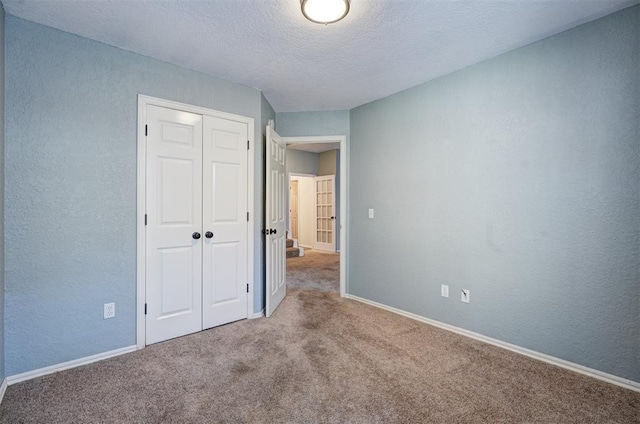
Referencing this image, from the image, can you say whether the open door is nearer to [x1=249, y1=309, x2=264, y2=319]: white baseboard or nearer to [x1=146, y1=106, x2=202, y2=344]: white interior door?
[x1=249, y1=309, x2=264, y2=319]: white baseboard

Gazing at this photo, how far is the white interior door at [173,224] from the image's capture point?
2.48 m

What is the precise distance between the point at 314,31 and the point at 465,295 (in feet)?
8.45

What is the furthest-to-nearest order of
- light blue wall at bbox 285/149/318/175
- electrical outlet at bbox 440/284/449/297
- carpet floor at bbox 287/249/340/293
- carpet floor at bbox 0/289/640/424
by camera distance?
1. light blue wall at bbox 285/149/318/175
2. carpet floor at bbox 287/249/340/293
3. electrical outlet at bbox 440/284/449/297
4. carpet floor at bbox 0/289/640/424

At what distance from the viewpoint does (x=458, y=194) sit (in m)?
2.76

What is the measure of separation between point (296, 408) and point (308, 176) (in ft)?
20.9

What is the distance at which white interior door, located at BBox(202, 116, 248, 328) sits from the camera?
278 centimetres

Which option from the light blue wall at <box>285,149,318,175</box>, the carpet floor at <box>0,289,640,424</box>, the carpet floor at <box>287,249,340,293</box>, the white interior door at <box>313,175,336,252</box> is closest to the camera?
the carpet floor at <box>0,289,640,424</box>

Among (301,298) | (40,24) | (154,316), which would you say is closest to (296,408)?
(154,316)

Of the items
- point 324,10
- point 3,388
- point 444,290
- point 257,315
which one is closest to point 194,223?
point 257,315

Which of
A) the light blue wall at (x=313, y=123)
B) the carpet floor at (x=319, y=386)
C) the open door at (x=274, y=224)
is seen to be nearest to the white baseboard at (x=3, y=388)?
the carpet floor at (x=319, y=386)

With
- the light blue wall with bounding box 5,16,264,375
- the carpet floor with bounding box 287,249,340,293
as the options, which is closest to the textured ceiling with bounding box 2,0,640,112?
the light blue wall with bounding box 5,16,264,375

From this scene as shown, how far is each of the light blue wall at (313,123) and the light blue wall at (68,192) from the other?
168 cm

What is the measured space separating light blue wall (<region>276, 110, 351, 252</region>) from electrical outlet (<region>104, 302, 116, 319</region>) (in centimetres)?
267

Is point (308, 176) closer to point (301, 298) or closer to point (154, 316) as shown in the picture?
point (301, 298)
